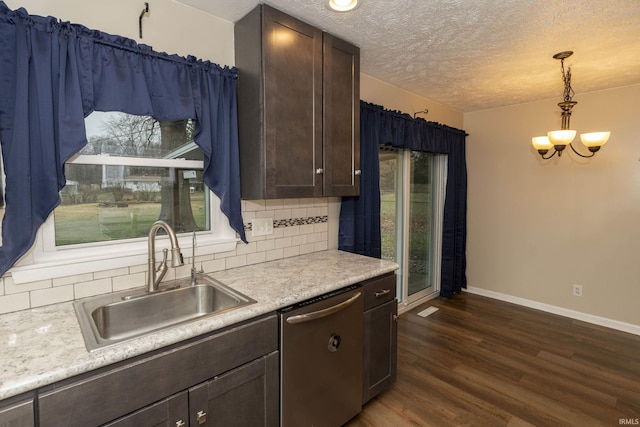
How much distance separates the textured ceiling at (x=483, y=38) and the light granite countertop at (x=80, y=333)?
1.54 meters

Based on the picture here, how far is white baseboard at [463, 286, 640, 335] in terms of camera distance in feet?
10.5

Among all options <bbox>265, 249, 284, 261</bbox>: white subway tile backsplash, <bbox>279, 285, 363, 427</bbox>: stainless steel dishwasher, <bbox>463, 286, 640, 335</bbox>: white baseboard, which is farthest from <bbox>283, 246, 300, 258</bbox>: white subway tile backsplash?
<bbox>463, 286, 640, 335</bbox>: white baseboard

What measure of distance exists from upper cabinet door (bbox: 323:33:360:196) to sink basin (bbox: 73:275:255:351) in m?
0.93

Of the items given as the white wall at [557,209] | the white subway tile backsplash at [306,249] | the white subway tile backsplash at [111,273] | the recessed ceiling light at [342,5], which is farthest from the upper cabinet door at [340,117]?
the white wall at [557,209]

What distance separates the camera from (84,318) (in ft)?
4.23

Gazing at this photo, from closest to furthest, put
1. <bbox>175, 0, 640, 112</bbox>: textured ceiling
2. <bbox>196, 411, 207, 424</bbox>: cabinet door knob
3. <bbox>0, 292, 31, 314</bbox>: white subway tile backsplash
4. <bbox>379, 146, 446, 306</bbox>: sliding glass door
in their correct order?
1. <bbox>196, 411, 207, 424</bbox>: cabinet door knob
2. <bbox>0, 292, 31, 314</bbox>: white subway tile backsplash
3. <bbox>175, 0, 640, 112</bbox>: textured ceiling
4. <bbox>379, 146, 446, 306</bbox>: sliding glass door

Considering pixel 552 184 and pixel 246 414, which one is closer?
pixel 246 414

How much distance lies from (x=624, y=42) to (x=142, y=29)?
121 inches

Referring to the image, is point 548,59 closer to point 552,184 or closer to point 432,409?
point 552,184

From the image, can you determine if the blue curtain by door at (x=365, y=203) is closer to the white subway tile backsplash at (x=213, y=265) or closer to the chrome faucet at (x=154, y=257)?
the white subway tile backsplash at (x=213, y=265)

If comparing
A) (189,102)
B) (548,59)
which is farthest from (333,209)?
(548,59)

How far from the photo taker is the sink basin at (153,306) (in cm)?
142

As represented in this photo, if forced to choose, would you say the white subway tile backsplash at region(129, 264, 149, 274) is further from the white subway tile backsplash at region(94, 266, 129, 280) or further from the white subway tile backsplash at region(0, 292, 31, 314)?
the white subway tile backsplash at region(0, 292, 31, 314)

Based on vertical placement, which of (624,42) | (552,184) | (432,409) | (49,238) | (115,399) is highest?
(624,42)
